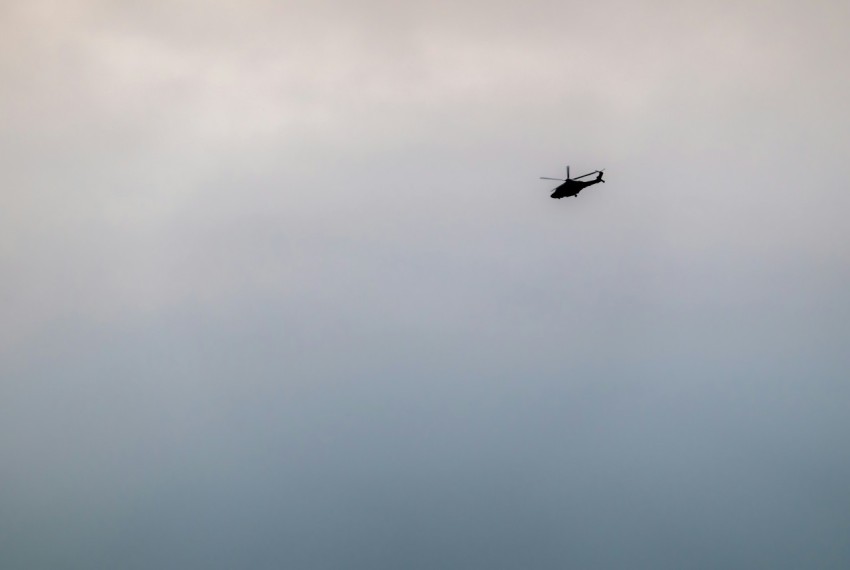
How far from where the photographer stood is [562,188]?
241ft
